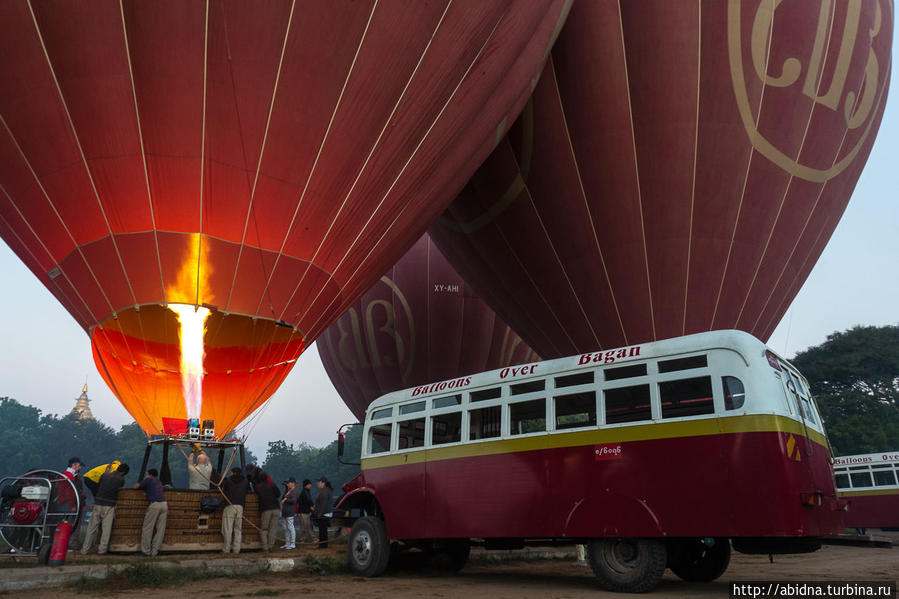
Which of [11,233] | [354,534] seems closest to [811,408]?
[354,534]

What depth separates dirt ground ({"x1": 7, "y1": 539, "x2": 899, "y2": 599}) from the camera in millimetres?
7957

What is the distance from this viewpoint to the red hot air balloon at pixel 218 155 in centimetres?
1056

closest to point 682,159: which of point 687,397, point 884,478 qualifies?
point 687,397

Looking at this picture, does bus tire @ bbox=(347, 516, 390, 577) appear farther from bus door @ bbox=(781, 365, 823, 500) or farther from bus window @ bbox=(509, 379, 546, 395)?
bus door @ bbox=(781, 365, 823, 500)

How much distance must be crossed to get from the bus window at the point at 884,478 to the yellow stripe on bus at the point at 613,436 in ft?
49.4

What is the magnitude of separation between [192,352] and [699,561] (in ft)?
29.7

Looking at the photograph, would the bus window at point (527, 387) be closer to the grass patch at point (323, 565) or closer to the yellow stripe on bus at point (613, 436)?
the yellow stripe on bus at point (613, 436)

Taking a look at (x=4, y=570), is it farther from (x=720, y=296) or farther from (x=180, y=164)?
(x=720, y=296)

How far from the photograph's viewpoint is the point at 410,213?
13539 millimetres

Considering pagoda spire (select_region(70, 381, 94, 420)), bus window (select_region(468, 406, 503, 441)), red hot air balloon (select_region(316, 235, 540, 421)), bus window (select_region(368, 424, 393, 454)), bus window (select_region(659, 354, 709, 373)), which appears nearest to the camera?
bus window (select_region(659, 354, 709, 373))

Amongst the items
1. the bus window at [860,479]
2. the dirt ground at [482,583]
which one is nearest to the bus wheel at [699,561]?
the dirt ground at [482,583]

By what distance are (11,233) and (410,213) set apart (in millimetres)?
7412

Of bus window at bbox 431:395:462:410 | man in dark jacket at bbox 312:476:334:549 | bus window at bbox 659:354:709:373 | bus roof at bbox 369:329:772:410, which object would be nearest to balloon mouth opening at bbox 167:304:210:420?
bus roof at bbox 369:329:772:410

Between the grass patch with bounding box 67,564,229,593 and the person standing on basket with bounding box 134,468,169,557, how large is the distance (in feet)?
5.80
